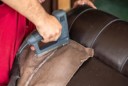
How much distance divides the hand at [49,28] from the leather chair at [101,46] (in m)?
0.16

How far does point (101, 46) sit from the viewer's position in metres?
0.94

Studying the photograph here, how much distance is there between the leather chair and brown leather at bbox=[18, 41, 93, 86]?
3 centimetres

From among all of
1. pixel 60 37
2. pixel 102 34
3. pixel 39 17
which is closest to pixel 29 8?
pixel 39 17

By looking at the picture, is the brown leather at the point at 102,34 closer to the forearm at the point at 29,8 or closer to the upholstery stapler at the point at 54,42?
the upholstery stapler at the point at 54,42

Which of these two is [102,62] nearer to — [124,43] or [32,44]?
[124,43]

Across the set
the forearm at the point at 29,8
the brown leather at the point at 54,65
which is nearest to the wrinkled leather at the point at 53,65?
the brown leather at the point at 54,65

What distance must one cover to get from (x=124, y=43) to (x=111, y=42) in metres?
0.05

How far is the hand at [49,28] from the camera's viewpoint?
0.84 metres

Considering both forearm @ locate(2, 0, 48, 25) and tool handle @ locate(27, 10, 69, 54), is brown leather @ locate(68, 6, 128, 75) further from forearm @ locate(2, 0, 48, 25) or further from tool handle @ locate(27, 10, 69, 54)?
forearm @ locate(2, 0, 48, 25)

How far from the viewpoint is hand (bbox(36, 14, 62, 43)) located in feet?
2.76

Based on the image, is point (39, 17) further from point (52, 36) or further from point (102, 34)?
point (102, 34)

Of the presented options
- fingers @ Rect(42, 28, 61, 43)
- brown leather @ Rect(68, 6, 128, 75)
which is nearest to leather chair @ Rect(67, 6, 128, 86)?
brown leather @ Rect(68, 6, 128, 75)

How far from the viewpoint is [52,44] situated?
94 cm

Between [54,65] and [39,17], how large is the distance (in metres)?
0.19
